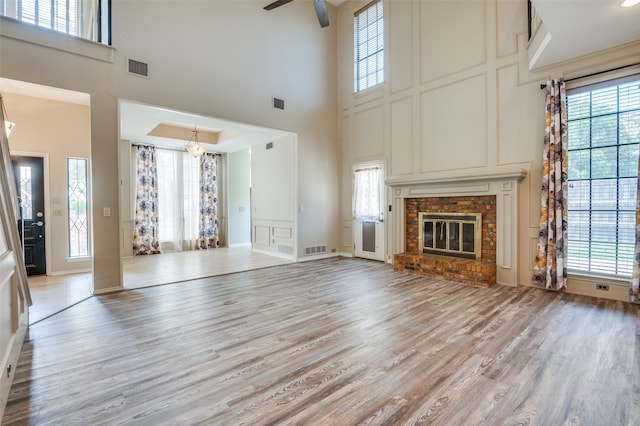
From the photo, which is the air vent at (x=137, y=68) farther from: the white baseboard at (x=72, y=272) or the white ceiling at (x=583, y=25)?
the white ceiling at (x=583, y=25)

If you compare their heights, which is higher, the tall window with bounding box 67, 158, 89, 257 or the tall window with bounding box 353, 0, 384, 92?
the tall window with bounding box 353, 0, 384, 92

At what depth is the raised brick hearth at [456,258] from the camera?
4664 millimetres

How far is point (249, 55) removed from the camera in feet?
19.4

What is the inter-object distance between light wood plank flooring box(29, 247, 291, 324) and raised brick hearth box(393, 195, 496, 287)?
276 cm

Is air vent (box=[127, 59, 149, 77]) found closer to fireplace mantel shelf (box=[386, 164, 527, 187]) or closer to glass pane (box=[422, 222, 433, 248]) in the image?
fireplace mantel shelf (box=[386, 164, 527, 187])

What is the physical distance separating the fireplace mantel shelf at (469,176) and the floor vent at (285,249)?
2690 mm

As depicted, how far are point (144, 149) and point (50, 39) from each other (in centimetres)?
424

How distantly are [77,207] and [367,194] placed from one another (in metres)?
5.87

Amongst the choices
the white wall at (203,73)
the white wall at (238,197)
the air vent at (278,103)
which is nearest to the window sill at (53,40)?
the white wall at (203,73)

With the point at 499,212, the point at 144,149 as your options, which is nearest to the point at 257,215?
the point at 144,149


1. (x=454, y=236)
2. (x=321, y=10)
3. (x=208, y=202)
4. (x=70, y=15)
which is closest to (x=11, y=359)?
(x=321, y=10)

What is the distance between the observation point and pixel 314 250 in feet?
23.1

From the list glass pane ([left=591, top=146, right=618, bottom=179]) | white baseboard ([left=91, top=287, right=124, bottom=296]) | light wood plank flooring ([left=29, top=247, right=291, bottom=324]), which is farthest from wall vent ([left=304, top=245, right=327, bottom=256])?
glass pane ([left=591, top=146, right=618, bottom=179])

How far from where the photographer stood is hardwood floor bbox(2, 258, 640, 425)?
1817mm
